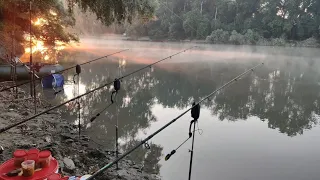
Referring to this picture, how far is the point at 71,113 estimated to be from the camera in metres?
9.52

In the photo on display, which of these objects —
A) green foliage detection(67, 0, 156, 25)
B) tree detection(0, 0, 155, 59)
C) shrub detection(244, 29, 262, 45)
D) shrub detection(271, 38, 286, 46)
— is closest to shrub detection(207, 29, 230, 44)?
shrub detection(244, 29, 262, 45)

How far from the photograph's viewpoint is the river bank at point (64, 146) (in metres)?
5.31

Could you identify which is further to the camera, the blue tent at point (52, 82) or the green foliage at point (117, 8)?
the blue tent at point (52, 82)

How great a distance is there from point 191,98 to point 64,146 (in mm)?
7440

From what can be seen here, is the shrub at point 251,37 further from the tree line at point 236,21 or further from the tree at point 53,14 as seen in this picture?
the tree at point 53,14

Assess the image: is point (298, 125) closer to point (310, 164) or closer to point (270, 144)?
point (270, 144)

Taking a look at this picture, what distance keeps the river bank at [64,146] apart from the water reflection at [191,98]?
555mm

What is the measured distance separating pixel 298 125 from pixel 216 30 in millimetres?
39276

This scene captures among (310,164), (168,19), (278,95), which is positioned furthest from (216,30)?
(310,164)

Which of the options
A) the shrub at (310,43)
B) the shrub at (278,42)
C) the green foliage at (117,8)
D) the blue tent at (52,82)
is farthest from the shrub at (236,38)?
the green foliage at (117,8)

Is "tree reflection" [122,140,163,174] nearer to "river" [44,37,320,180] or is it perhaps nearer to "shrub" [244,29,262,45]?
"river" [44,37,320,180]

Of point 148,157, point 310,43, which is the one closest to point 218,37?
point 310,43

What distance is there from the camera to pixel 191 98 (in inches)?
498

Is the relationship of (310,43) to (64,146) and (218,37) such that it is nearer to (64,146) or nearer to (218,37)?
(218,37)
